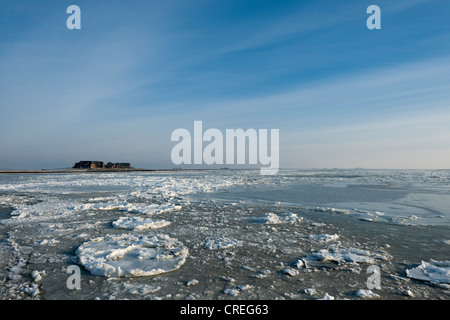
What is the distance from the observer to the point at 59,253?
4414 millimetres

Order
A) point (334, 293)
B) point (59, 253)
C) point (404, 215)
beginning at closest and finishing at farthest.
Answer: point (334, 293)
point (59, 253)
point (404, 215)

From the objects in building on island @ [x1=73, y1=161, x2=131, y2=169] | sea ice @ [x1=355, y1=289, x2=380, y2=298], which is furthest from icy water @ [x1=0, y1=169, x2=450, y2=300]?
building on island @ [x1=73, y1=161, x2=131, y2=169]

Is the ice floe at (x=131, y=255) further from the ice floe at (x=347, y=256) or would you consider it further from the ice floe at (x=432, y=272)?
the ice floe at (x=432, y=272)

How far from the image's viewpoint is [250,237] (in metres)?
5.41

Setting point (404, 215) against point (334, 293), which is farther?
point (404, 215)

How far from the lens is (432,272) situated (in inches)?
140

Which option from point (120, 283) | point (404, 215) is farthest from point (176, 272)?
point (404, 215)

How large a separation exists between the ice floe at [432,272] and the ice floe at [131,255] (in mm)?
3270

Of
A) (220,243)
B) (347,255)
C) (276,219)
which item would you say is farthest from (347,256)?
(276,219)

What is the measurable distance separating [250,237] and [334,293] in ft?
8.20

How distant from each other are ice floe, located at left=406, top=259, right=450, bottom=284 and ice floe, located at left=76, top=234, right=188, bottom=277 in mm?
3270

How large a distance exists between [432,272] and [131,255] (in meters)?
4.47
